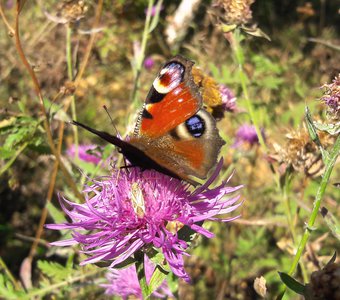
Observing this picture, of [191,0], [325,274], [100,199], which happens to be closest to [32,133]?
[100,199]

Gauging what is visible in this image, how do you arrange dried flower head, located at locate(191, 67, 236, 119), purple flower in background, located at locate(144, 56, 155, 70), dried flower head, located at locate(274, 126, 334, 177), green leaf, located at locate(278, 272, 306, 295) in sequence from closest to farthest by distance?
green leaf, located at locate(278, 272, 306, 295) → dried flower head, located at locate(274, 126, 334, 177) → dried flower head, located at locate(191, 67, 236, 119) → purple flower in background, located at locate(144, 56, 155, 70)

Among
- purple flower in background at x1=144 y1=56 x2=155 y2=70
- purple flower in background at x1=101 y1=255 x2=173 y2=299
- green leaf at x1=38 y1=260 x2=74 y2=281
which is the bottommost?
purple flower in background at x1=144 y1=56 x2=155 y2=70

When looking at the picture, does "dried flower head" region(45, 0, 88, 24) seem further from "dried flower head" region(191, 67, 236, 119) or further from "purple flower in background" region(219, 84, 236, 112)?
"purple flower in background" region(219, 84, 236, 112)

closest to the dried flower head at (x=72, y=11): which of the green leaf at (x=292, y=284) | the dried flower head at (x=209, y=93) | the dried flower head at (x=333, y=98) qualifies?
A: the dried flower head at (x=209, y=93)

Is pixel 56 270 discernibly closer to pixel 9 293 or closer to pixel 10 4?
pixel 9 293

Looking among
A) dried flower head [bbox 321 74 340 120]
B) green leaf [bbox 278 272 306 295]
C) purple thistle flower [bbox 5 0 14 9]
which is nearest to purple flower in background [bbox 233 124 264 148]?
dried flower head [bbox 321 74 340 120]

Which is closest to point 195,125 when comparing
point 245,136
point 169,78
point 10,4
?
point 169,78
